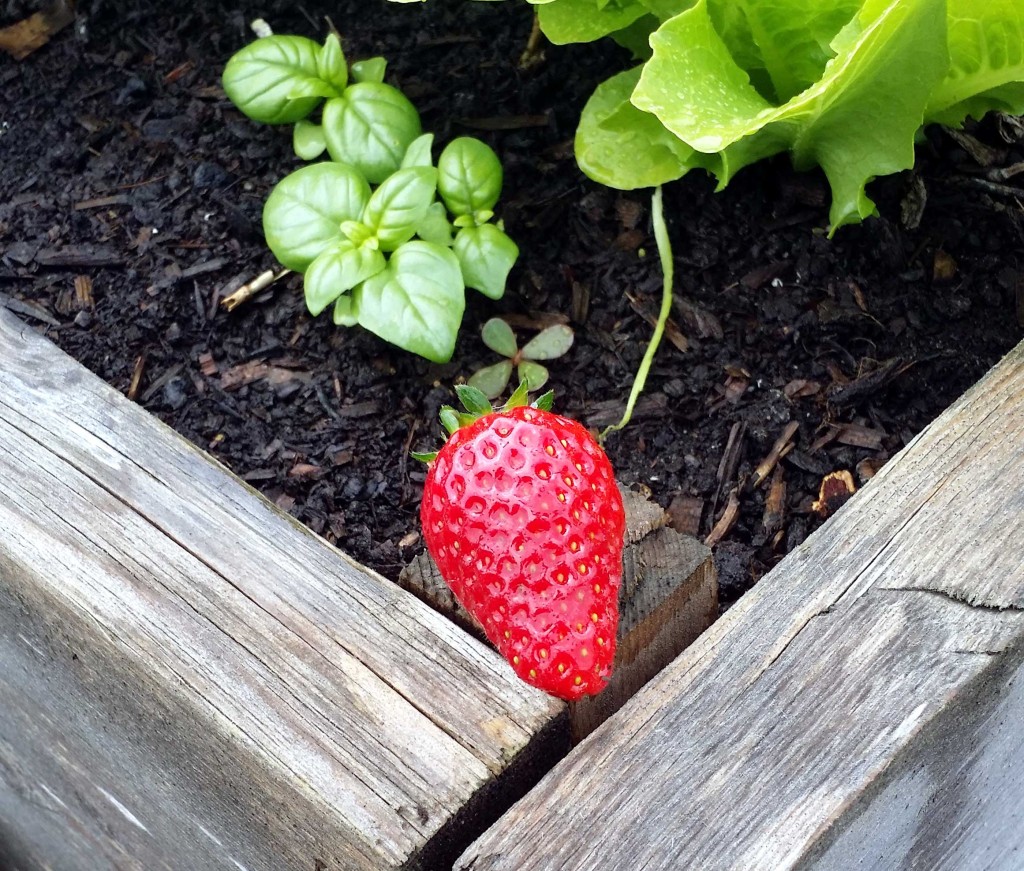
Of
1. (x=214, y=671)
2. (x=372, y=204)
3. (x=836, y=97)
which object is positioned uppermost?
(x=836, y=97)

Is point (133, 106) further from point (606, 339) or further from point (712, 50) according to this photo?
point (712, 50)

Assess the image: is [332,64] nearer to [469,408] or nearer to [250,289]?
[250,289]

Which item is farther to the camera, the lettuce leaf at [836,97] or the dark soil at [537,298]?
the dark soil at [537,298]

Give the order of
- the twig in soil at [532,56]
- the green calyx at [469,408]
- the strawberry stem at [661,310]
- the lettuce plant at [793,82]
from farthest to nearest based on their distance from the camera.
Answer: the twig in soil at [532,56] → the strawberry stem at [661,310] → the lettuce plant at [793,82] → the green calyx at [469,408]

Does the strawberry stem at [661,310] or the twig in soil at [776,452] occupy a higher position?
the strawberry stem at [661,310]

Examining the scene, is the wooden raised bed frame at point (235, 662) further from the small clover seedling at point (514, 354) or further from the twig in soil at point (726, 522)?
the small clover seedling at point (514, 354)

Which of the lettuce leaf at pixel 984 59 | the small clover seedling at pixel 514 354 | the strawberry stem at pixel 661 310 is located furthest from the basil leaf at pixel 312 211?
the lettuce leaf at pixel 984 59

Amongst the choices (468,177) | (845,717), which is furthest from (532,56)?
(845,717)
